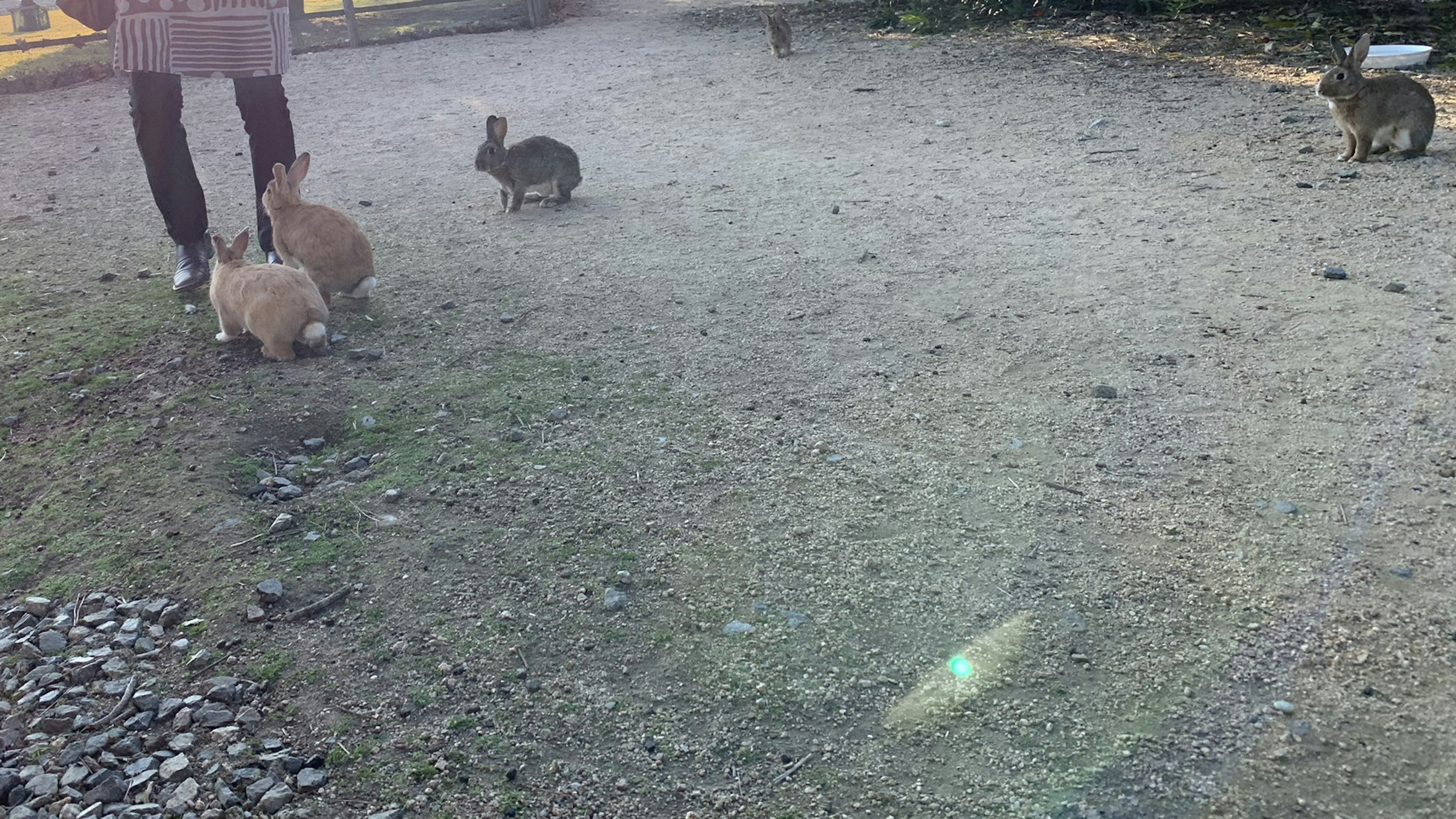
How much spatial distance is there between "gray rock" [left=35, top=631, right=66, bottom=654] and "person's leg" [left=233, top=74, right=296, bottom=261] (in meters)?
2.60

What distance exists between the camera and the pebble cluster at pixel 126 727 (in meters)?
2.25

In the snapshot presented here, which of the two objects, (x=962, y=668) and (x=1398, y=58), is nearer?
(x=962, y=668)

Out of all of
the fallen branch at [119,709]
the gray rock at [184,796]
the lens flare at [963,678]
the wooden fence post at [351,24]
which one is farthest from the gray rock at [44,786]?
→ the wooden fence post at [351,24]

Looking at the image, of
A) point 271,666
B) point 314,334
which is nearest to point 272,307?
point 314,334

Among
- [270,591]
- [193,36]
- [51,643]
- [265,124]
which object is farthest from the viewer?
[265,124]

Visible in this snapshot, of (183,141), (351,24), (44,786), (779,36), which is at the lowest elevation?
(44,786)

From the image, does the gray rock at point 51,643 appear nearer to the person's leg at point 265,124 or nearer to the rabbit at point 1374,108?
the person's leg at point 265,124

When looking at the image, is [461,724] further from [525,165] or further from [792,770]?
[525,165]

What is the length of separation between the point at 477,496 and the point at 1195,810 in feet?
6.82

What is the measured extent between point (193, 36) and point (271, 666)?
3.14 meters

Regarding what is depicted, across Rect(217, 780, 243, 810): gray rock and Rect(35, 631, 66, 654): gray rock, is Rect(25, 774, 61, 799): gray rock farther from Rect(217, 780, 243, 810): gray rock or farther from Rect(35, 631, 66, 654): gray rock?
Rect(35, 631, 66, 654): gray rock

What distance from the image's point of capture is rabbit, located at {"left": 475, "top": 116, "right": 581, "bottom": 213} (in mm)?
6164

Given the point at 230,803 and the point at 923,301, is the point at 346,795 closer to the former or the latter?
the point at 230,803

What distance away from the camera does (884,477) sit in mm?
3320
